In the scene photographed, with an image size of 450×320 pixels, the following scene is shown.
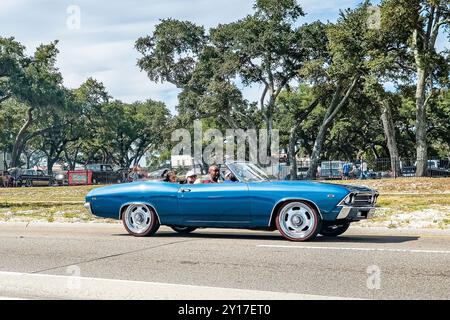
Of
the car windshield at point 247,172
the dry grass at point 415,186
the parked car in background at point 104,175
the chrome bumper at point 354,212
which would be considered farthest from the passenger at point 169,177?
the parked car in background at point 104,175

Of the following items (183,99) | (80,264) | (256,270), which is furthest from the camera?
(183,99)

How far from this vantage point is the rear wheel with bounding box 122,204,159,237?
35.6 ft

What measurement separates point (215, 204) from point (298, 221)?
1.48m

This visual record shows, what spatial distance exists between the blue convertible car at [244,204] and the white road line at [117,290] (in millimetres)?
3821

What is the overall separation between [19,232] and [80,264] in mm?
5669

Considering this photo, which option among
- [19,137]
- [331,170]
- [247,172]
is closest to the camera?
[247,172]

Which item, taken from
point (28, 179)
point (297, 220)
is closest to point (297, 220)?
point (297, 220)

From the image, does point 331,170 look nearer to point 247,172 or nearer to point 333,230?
point 333,230

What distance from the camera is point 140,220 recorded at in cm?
1107

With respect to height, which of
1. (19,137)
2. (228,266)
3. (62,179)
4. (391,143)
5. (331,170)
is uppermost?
(19,137)

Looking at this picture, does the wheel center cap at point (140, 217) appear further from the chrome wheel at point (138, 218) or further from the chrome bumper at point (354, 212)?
the chrome bumper at point (354, 212)

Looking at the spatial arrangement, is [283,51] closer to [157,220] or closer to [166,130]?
[166,130]
